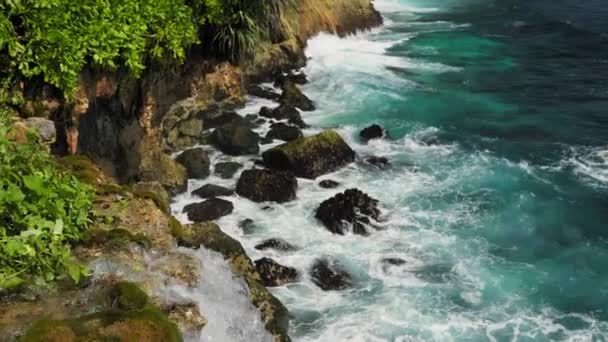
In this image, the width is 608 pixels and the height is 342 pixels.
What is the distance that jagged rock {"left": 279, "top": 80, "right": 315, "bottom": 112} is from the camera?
2708 cm

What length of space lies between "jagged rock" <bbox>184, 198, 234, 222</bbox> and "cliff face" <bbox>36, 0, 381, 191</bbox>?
1.38m

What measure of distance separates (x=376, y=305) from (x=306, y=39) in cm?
2398

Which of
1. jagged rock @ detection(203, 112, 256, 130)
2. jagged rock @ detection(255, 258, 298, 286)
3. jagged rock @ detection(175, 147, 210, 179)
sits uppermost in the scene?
jagged rock @ detection(203, 112, 256, 130)

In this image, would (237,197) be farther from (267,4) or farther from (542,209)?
(542,209)

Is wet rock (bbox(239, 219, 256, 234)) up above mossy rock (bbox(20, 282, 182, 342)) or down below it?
below

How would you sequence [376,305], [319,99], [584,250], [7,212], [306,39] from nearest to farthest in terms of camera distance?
1. [7,212]
2. [376,305]
3. [584,250]
4. [319,99]
5. [306,39]

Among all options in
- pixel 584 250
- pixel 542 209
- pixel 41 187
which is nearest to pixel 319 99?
pixel 542 209

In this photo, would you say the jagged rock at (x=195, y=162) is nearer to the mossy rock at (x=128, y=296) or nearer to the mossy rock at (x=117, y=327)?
the mossy rock at (x=128, y=296)

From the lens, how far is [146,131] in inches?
717

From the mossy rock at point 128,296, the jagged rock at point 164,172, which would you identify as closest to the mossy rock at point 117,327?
the mossy rock at point 128,296

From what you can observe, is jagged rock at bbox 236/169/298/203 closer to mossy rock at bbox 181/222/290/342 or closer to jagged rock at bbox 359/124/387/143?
jagged rock at bbox 359/124/387/143

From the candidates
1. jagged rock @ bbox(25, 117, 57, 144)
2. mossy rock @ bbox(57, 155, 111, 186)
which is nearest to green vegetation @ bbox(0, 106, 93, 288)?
mossy rock @ bbox(57, 155, 111, 186)

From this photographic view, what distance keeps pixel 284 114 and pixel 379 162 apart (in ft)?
18.0

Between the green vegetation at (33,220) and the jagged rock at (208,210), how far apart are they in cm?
1047
